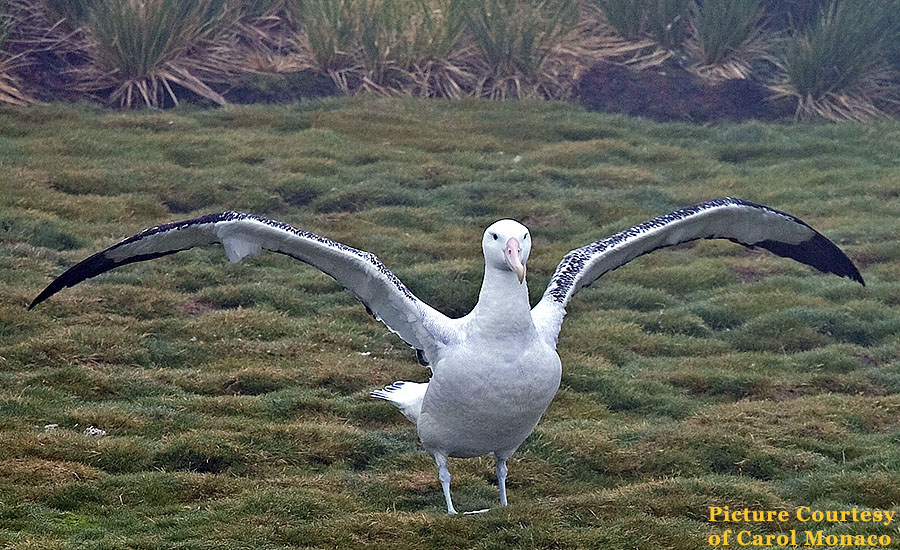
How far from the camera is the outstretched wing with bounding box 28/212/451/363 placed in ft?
20.3

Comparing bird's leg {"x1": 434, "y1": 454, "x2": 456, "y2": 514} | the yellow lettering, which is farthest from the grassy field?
bird's leg {"x1": 434, "y1": 454, "x2": 456, "y2": 514}

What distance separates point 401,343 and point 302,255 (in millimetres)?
2968

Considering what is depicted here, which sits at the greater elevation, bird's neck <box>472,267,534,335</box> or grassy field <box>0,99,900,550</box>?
bird's neck <box>472,267,534,335</box>

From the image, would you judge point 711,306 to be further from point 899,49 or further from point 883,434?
point 899,49

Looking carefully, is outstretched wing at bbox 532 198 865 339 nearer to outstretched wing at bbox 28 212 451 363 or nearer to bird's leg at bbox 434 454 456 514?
outstretched wing at bbox 28 212 451 363

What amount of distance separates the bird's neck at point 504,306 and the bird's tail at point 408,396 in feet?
2.86

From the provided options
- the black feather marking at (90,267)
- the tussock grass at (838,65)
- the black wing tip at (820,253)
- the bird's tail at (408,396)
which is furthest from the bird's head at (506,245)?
the tussock grass at (838,65)

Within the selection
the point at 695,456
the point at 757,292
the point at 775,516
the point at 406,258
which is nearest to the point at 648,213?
the point at 757,292

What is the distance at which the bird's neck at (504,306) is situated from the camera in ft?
19.3

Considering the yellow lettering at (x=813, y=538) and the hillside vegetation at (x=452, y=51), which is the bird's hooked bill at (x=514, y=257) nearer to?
the yellow lettering at (x=813, y=538)

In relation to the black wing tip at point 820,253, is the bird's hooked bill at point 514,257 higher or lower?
higher

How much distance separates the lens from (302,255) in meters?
6.48

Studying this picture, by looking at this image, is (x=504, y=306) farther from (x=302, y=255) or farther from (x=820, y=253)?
(x=820, y=253)

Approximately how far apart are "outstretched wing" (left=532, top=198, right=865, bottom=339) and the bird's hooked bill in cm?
72
